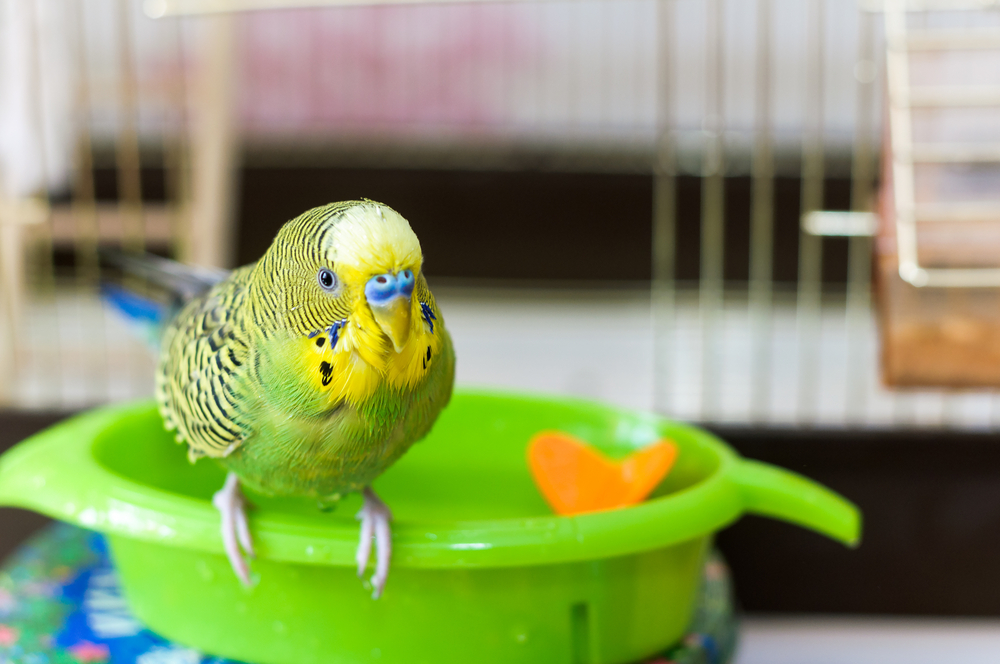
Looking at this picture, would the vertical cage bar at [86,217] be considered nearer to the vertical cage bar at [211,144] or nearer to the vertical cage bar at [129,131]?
the vertical cage bar at [129,131]

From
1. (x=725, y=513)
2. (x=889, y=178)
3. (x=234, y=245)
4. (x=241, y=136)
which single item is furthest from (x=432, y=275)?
(x=725, y=513)

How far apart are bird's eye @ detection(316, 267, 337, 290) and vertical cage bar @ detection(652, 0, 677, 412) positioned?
589 millimetres

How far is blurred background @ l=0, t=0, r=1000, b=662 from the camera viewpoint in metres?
0.87

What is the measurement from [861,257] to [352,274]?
1.70 metres

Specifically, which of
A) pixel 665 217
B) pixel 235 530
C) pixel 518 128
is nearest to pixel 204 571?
pixel 235 530

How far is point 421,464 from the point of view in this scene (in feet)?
2.69

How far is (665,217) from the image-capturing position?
152 cm

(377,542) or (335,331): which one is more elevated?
(335,331)

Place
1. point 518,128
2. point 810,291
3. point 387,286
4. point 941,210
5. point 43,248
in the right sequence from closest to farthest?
1. point 387,286
2. point 941,210
3. point 810,291
4. point 43,248
5. point 518,128

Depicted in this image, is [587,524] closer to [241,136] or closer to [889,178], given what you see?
[889,178]

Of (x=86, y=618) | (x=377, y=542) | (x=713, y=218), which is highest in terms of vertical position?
(x=713, y=218)

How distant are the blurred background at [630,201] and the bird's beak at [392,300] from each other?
573 millimetres

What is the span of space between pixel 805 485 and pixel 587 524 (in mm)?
198

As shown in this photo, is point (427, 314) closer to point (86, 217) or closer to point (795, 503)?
point (795, 503)
